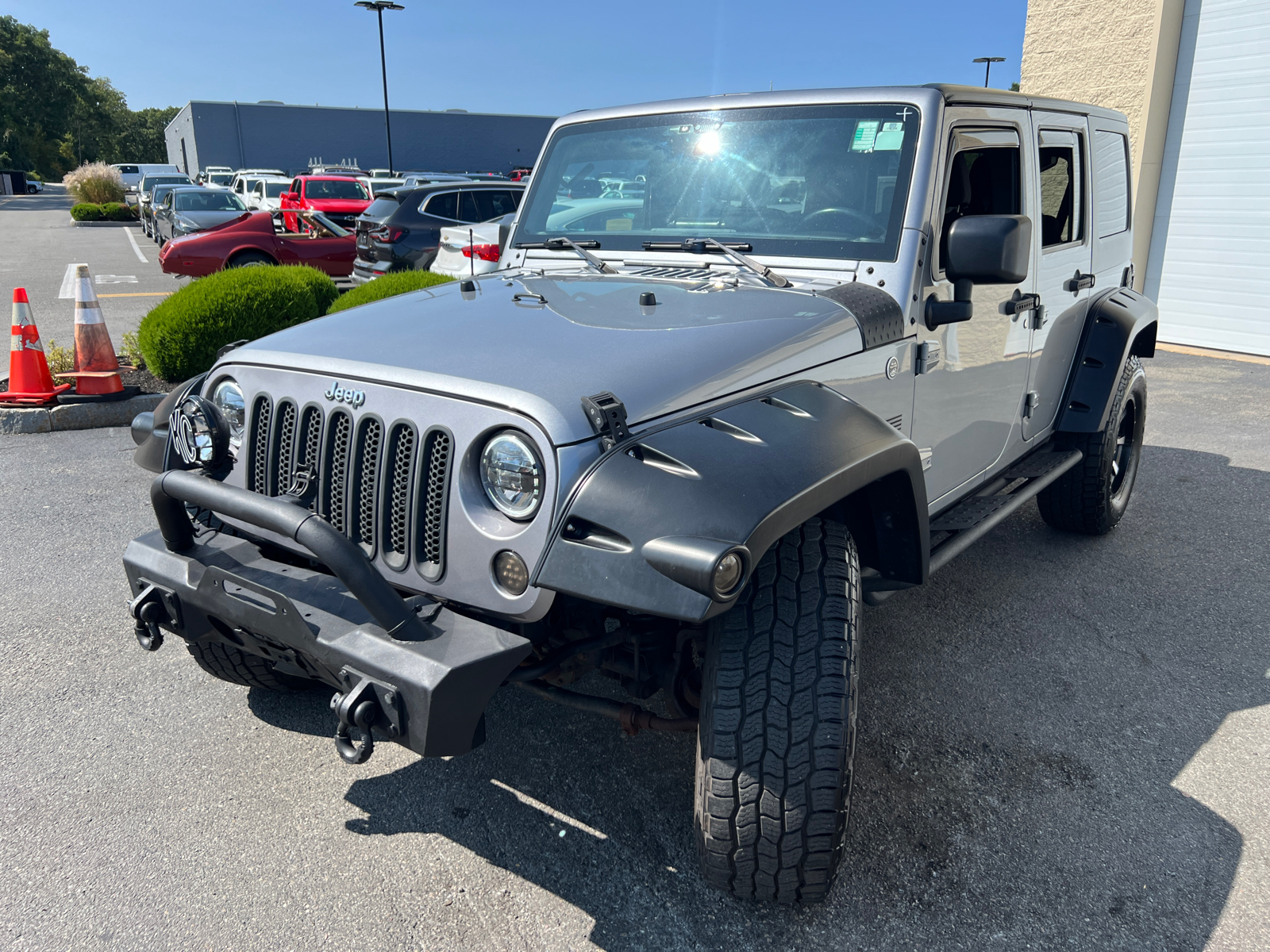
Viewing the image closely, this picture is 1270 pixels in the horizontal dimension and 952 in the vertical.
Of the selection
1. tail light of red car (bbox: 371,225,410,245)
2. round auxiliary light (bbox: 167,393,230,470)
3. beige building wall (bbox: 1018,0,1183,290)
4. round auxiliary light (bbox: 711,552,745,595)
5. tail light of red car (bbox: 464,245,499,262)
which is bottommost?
round auxiliary light (bbox: 711,552,745,595)

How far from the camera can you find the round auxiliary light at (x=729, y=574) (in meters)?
1.83

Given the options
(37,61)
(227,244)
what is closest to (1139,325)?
(227,244)

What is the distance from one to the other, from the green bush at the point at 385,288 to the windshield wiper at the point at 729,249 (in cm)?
416

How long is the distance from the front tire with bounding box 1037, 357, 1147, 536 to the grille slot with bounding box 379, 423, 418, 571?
3.25 m

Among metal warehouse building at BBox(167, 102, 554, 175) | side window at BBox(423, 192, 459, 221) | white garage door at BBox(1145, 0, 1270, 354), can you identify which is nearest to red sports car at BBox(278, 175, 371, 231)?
side window at BBox(423, 192, 459, 221)

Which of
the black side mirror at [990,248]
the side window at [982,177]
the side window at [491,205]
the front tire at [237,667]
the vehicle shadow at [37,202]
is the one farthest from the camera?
the vehicle shadow at [37,202]

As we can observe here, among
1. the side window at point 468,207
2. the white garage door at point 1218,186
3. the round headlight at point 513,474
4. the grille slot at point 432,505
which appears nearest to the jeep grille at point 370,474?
the grille slot at point 432,505

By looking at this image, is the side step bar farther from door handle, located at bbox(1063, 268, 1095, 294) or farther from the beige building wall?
the beige building wall

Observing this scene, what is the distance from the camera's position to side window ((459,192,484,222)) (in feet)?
42.5

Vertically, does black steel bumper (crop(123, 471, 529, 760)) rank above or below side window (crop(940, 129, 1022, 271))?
below

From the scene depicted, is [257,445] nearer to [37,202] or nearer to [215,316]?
[215,316]

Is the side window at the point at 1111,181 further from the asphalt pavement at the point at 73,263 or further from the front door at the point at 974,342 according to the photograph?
the asphalt pavement at the point at 73,263

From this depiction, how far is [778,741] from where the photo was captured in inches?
83.3

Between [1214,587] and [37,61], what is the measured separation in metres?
85.7
